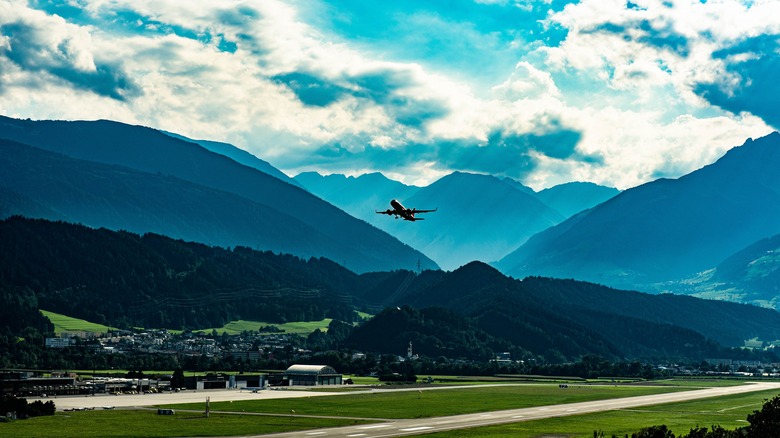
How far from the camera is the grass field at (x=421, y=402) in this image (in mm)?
143500

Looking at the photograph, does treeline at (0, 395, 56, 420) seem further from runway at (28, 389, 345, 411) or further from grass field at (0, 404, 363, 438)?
runway at (28, 389, 345, 411)

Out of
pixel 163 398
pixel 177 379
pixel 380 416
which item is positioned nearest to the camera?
pixel 380 416

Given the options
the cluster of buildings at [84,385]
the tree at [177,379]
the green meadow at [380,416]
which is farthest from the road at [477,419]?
the tree at [177,379]

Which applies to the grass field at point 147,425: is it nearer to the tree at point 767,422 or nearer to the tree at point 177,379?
the tree at point 177,379

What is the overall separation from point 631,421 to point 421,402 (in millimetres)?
39141

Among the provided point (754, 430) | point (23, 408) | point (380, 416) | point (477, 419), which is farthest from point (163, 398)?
point (754, 430)

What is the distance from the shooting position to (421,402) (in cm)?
16150

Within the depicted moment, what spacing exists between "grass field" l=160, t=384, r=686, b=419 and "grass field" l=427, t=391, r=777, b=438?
1674 cm

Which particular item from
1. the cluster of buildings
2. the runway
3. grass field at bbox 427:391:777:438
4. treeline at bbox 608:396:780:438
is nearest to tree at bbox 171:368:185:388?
the cluster of buildings

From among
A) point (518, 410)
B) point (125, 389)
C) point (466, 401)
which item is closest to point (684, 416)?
point (518, 410)

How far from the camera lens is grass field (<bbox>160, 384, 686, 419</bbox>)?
14350cm

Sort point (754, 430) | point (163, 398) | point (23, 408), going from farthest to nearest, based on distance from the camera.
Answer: point (163, 398)
point (23, 408)
point (754, 430)

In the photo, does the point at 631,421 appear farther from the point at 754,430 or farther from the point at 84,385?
the point at 84,385

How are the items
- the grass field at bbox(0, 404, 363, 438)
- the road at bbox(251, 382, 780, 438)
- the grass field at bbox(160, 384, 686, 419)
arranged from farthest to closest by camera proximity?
the grass field at bbox(160, 384, 686, 419) → the road at bbox(251, 382, 780, 438) → the grass field at bbox(0, 404, 363, 438)
